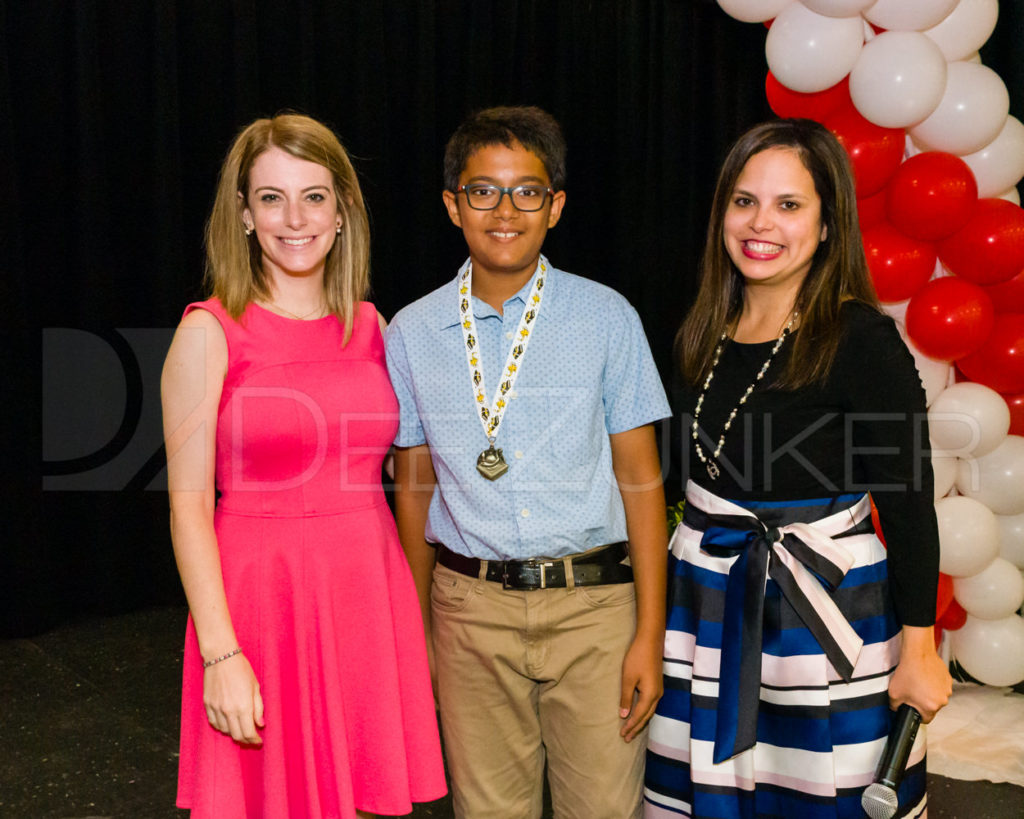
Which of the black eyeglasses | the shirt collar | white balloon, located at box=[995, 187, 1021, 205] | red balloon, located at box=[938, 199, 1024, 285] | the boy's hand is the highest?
white balloon, located at box=[995, 187, 1021, 205]

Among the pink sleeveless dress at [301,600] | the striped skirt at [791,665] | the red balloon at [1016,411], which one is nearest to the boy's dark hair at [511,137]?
the pink sleeveless dress at [301,600]

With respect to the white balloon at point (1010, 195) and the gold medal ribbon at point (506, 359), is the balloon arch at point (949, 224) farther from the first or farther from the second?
the gold medal ribbon at point (506, 359)

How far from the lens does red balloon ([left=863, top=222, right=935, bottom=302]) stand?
2861 mm

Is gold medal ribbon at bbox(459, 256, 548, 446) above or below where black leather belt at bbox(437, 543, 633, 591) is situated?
above

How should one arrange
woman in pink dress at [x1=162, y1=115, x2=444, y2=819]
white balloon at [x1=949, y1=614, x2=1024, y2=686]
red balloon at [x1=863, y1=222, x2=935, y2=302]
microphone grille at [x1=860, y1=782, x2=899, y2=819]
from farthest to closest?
white balloon at [x1=949, y1=614, x2=1024, y2=686] < red balloon at [x1=863, y1=222, x2=935, y2=302] < woman in pink dress at [x1=162, y1=115, x2=444, y2=819] < microphone grille at [x1=860, y1=782, x2=899, y2=819]

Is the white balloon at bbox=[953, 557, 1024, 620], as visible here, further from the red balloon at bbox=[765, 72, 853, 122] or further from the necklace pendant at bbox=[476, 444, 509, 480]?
the necklace pendant at bbox=[476, 444, 509, 480]

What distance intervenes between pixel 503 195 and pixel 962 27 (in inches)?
82.0

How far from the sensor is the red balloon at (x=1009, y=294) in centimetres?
293

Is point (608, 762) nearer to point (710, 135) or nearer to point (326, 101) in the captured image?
point (326, 101)

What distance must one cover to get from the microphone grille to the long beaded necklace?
57 centimetres

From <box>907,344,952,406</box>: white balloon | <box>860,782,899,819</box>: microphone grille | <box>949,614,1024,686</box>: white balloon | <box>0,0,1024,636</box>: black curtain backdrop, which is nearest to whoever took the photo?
<box>860,782,899,819</box>: microphone grille

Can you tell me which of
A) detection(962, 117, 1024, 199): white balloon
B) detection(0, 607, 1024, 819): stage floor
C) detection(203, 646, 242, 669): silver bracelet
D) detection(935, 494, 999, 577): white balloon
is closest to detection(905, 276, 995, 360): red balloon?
detection(962, 117, 1024, 199): white balloon

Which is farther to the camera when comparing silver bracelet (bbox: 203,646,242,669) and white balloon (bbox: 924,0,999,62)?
white balloon (bbox: 924,0,999,62)

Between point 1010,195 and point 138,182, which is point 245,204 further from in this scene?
point 1010,195
